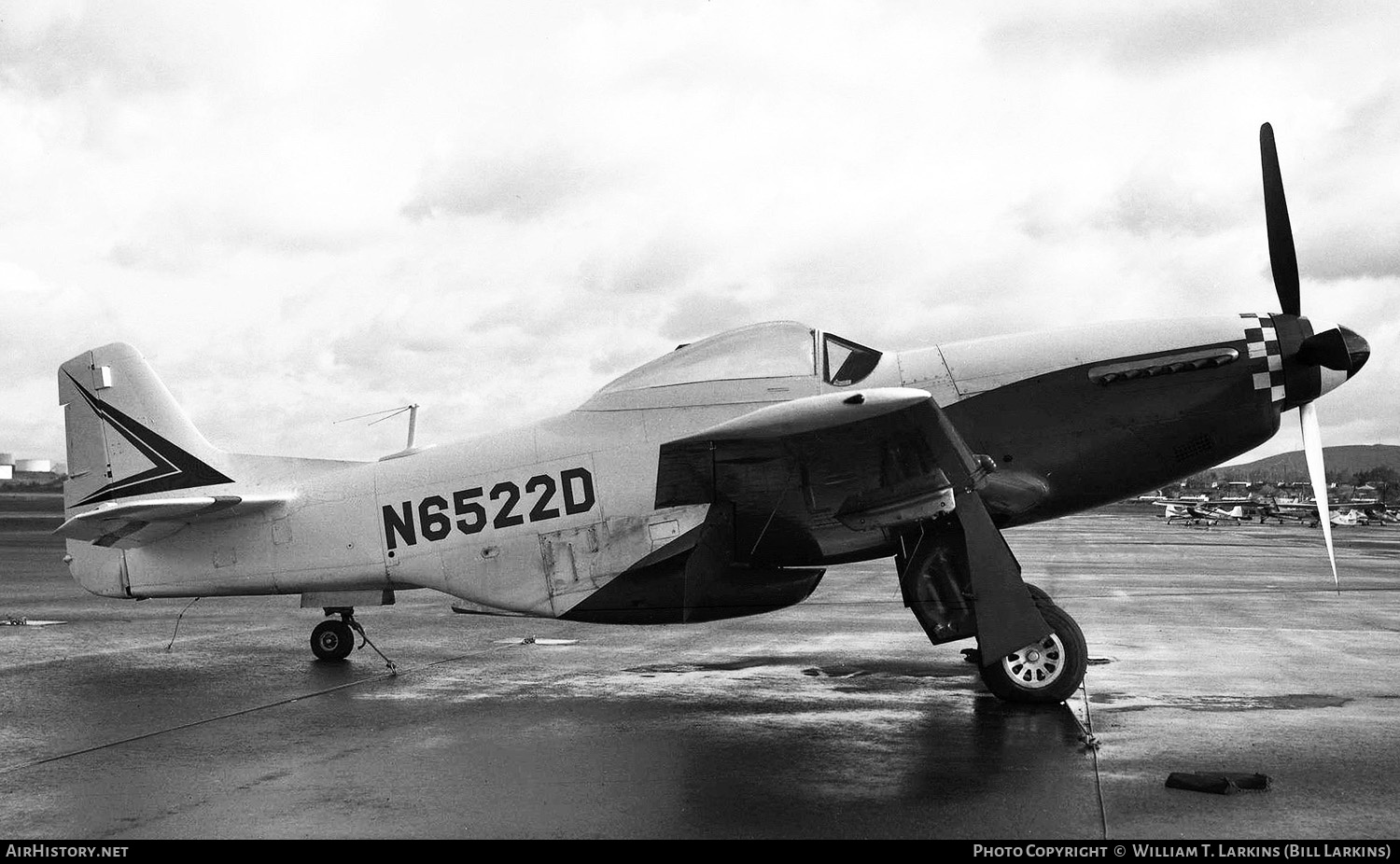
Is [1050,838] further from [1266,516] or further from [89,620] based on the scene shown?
[1266,516]

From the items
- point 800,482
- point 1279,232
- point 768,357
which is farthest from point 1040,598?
point 1279,232

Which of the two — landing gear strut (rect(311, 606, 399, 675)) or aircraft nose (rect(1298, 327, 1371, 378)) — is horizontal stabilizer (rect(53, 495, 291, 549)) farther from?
aircraft nose (rect(1298, 327, 1371, 378))

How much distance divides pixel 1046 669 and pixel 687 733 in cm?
254

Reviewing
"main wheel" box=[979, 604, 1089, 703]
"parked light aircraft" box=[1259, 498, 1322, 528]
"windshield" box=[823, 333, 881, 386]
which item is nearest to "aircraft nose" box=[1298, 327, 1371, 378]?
"main wheel" box=[979, 604, 1089, 703]

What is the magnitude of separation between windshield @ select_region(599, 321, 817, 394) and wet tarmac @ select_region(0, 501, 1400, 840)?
2393mm

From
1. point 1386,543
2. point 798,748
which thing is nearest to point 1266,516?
point 1386,543

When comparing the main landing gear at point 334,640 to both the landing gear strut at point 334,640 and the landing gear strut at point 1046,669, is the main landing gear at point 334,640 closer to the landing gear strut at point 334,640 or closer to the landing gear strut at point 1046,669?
the landing gear strut at point 334,640

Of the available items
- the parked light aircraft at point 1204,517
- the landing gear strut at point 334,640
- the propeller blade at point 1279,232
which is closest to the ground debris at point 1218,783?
the propeller blade at point 1279,232

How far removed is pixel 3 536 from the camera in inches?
1551

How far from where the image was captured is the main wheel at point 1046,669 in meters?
7.43

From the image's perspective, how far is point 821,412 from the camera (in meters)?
6.26

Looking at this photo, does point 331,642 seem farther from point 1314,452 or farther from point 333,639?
point 1314,452

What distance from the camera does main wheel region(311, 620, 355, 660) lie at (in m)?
10.2

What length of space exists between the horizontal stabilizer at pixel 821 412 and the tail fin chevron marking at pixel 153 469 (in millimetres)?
6220
